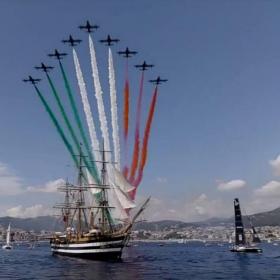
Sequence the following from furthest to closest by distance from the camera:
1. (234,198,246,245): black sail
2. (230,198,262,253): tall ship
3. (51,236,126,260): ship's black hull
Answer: (234,198,246,245): black sail
(230,198,262,253): tall ship
(51,236,126,260): ship's black hull

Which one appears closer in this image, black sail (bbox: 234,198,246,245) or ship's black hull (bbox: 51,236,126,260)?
ship's black hull (bbox: 51,236,126,260)

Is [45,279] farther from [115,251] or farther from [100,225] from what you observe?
[100,225]

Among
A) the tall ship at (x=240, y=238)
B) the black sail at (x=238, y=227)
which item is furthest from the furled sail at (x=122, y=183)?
the tall ship at (x=240, y=238)

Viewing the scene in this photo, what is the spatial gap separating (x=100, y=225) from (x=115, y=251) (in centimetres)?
2175

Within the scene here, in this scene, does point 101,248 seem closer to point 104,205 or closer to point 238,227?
point 104,205

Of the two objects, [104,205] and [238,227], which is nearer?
[104,205]

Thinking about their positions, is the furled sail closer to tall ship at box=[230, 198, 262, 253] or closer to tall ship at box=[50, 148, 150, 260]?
tall ship at box=[50, 148, 150, 260]

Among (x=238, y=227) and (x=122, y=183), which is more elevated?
(x=122, y=183)

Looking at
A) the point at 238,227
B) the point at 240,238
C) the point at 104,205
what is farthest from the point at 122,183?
the point at 240,238

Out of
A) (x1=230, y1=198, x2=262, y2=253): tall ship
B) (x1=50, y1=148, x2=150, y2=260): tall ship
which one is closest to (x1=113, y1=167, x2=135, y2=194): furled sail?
(x1=50, y1=148, x2=150, y2=260): tall ship

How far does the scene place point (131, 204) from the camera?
11312 cm

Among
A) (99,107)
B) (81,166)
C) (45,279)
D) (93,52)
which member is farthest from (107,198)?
(45,279)

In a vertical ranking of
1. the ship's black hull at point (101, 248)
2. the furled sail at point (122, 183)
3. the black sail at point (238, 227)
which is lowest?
the ship's black hull at point (101, 248)

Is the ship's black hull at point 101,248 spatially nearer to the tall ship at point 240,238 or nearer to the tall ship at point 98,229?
the tall ship at point 98,229
